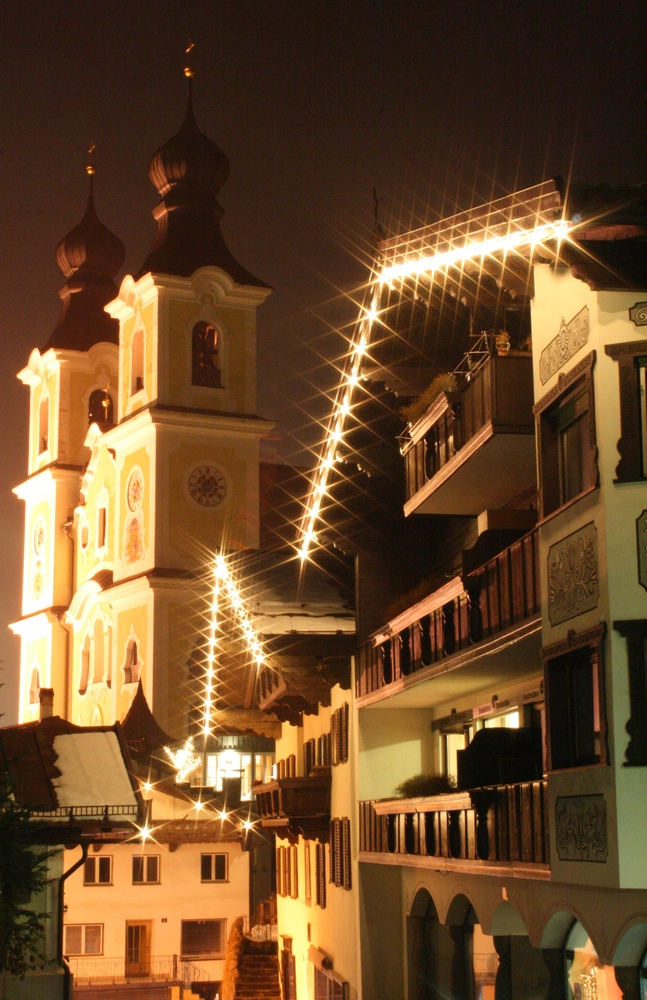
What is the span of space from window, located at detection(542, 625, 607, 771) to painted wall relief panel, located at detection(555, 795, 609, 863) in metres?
0.35

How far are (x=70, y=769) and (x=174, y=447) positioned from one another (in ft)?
104

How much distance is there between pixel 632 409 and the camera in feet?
46.6

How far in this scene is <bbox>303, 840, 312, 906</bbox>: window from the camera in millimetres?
32750

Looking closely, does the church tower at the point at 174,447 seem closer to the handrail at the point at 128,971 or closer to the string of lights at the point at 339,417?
the handrail at the point at 128,971

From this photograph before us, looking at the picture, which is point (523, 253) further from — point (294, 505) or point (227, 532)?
point (294, 505)

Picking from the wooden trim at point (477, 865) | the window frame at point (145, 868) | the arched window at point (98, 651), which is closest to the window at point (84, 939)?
the window frame at point (145, 868)

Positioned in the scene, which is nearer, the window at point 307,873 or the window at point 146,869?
the window at point 307,873

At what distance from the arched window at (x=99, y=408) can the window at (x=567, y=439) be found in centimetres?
4873

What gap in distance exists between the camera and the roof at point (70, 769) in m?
21.0

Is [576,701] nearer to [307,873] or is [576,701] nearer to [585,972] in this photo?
[585,972]

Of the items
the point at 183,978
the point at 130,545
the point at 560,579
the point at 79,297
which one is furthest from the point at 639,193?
the point at 79,297

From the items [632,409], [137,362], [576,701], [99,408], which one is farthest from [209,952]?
[632,409]

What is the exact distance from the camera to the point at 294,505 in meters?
59.9

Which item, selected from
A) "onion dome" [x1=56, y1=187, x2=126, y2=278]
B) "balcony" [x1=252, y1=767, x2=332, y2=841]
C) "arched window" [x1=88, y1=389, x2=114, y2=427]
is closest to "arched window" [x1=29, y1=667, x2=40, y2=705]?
"arched window" [x1=88, y1=389, x2=114, y2=427]
